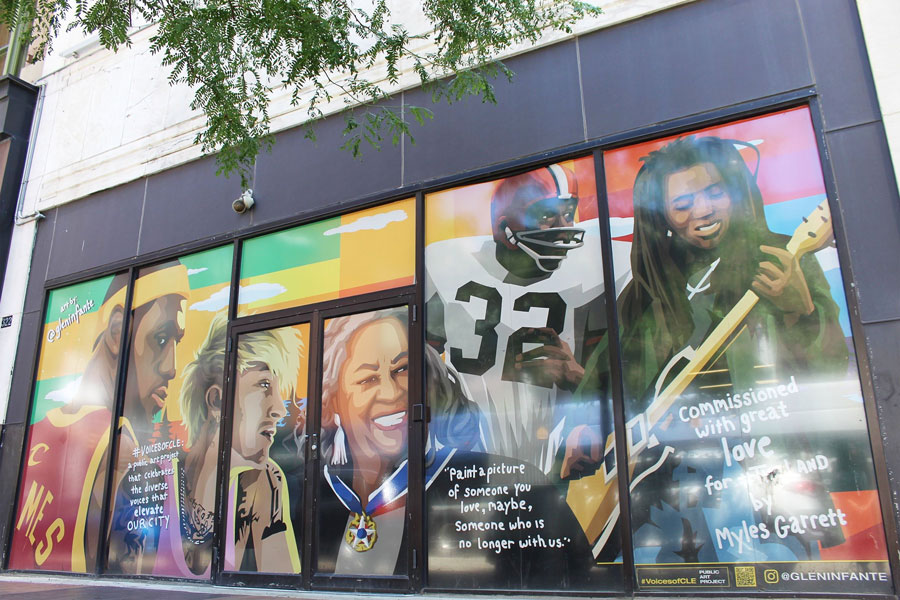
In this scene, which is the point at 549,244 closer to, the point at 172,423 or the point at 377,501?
the point at 377,501

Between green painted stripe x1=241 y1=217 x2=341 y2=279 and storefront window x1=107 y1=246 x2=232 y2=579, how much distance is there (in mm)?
357

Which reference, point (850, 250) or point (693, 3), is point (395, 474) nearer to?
point (850, 250)

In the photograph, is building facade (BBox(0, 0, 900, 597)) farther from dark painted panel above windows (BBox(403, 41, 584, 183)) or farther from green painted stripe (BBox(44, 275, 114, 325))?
green painted stripe (BBox(44, 275, 114, 325))

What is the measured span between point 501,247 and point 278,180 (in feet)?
9.48

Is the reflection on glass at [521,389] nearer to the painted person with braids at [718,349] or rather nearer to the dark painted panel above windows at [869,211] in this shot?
the painted person with braids at [718,349]

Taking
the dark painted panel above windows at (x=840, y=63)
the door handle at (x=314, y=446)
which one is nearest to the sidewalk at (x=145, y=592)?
the door handle at (x=314, y=446)

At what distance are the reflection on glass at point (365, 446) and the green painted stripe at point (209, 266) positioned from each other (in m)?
1.84

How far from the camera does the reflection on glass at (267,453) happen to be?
6.49 meters

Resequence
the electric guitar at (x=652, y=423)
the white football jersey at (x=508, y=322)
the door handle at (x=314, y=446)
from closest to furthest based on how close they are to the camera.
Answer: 1. the electric guitar at (x=652, y=423)
2. the white football jersey at (x=508, y=322)
3. the door handle at (x=314, y=446)

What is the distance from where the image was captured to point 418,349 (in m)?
6.19

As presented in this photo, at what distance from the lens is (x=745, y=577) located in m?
4.60

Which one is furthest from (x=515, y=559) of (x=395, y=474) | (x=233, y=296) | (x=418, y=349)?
(x=233, y=296)

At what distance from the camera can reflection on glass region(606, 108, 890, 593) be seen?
4.54m

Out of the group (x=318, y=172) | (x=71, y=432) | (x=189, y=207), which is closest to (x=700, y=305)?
(x=318, y=172)
